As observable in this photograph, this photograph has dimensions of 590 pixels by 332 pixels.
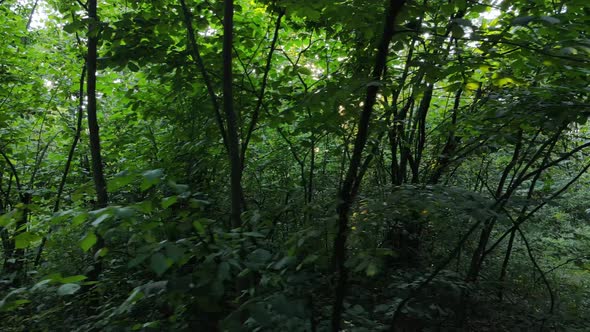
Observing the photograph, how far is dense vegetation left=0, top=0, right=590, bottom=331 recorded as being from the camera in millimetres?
1383

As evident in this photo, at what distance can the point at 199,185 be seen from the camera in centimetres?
354

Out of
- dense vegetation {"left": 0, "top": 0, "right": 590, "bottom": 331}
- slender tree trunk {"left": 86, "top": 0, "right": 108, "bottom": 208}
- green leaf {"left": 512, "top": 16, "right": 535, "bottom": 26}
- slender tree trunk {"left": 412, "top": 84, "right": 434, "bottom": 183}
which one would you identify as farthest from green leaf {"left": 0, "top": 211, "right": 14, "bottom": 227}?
slender tree trunk {"left": 412, "top": 84, "right": 434, "bottom": 183}

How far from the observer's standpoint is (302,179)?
3.33 m

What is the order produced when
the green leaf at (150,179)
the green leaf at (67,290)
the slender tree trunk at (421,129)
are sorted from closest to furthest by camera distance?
the green leaf at (150,179)
the green leaf at (67,290)
the slender tree trunk at (421,129)

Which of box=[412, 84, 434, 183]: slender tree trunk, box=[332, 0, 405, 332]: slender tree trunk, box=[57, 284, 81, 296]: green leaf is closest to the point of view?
box=[57, 284, 81, 296]: green leaf

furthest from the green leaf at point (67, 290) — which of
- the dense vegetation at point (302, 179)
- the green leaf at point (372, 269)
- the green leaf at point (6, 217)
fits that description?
the green leaf at point (372, 269)

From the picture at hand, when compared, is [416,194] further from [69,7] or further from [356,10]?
[69,7]

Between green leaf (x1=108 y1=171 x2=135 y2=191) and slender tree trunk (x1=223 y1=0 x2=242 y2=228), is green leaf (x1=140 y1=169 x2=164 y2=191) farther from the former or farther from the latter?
slender tree trunk (x1=223 y1=0 x2=242 y2=228)

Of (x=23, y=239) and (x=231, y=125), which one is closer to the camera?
(x=23, y=239)

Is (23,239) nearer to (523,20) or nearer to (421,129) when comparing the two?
(523,20)

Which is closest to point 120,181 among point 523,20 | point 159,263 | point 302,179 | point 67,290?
point 159,263

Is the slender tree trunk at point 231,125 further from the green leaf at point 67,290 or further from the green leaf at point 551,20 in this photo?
the green leaf at point 551,20

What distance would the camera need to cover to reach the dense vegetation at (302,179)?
138cm

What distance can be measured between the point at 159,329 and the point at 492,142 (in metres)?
2.96
